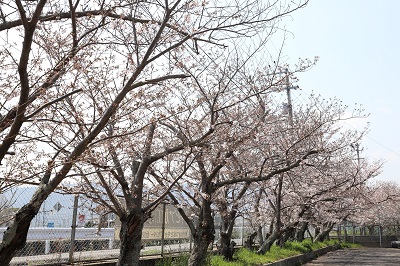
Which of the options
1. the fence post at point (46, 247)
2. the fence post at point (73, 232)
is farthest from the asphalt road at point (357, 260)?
the fence post at point (46, 247)

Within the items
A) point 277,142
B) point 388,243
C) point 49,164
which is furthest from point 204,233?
point 388,243

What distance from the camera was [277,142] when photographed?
13.3 m

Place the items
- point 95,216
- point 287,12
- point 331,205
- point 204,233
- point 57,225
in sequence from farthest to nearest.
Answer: point 331,205 → point 204,233 → point 95,216 → point 57,225 → point 287,12

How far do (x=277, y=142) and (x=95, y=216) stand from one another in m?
6.68

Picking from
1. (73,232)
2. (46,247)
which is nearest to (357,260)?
(73,232)

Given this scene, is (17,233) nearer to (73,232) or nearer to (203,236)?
(73,232)

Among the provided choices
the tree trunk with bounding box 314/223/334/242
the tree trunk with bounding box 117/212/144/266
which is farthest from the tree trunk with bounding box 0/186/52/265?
the tree trunk with bounding box 314/223/334/242

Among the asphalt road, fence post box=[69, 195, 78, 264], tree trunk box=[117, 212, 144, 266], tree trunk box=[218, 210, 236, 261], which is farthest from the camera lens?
the asphalt road

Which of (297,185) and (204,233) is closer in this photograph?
(204,233)

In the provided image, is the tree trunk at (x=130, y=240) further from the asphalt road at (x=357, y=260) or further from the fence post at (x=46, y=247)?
the asphalt road at (x=357, y=260)

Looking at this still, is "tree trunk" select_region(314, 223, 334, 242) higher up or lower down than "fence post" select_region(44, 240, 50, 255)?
lower down

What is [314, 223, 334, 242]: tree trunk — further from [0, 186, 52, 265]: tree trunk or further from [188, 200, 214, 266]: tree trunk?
[0, 186, 52, 265]: tree trunk

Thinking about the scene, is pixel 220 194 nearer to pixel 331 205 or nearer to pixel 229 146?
pixel 229 146

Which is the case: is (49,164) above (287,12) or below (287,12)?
below
